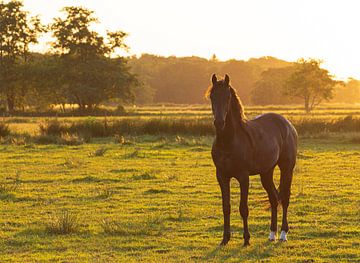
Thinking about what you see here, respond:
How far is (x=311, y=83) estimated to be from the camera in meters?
A: 82.3

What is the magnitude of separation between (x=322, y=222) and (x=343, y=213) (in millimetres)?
1036

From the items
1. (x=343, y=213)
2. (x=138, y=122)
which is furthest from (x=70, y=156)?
(x=343, y=213)

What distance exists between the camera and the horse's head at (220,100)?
26.8 feet

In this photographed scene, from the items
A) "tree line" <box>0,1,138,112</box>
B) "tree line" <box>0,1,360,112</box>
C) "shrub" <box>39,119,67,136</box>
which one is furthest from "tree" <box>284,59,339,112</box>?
"shrub" <box>39,119,67,136</box>

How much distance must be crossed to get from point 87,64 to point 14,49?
11.1 metres

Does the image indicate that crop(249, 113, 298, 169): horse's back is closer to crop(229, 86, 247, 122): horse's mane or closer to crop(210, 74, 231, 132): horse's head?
crop(229, 86, 247, 122): horse's mane

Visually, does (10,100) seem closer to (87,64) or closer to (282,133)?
(87,64)

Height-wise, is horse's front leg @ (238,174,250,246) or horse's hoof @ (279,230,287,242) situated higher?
horse's front leg @ (238,174,250,246)

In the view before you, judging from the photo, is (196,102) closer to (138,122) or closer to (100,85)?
(100,85)

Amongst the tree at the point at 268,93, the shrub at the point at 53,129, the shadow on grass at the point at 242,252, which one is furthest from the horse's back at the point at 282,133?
the tree at the point at 268,93

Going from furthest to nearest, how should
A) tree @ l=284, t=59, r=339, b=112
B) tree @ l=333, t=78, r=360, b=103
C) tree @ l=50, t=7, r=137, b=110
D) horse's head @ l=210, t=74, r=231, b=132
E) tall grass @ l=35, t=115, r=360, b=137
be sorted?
tree @ l=333, t=78, r=360, b=103 → tree @ l=284, t=59, r=339, b=112 → tree @ l=50, t=7, r=137, b=110 → tall grass @ l=35, t=115, r=360, b=137 → horse's head @ l=210, t=74, r=231, b=132

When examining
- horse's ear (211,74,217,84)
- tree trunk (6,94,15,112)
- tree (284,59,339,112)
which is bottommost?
tree trunk (6,94,15,112)

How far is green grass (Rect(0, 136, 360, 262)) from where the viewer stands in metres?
8.89

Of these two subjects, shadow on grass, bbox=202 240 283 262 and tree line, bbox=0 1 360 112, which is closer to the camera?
shadow on grass, bbox=202 240 283 262
